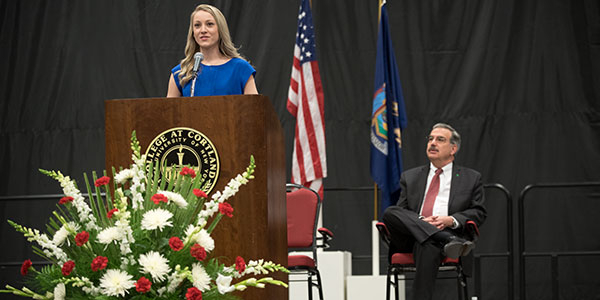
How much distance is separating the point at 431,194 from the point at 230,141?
2.72 metres

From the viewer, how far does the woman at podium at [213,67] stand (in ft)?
9.66

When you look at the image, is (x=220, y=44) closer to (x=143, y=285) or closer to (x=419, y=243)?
(x=143, y=285)

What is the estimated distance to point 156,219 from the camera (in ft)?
5.22

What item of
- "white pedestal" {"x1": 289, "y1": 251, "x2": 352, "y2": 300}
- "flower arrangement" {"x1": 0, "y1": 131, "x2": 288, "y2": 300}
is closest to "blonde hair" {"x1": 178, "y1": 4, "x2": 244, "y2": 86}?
"flower arrangement" {"x1": 0, "y1": 131, "x2": 288, "y2": 300}

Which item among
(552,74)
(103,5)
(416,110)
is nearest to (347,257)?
(416,110)

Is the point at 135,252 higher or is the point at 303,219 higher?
the point at 135,252

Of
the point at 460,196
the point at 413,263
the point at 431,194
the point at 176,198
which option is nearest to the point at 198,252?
the point at 176,198

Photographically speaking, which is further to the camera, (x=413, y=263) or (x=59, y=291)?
(x=413, y=263)

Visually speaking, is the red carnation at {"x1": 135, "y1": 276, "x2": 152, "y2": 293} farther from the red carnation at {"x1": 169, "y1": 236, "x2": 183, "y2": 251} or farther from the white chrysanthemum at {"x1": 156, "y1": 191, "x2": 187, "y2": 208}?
the white chrysanthemum at {"x1": 156, "y1": 191, "x2": 187, "y2": 208}

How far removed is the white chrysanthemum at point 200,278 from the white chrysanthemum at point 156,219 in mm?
118

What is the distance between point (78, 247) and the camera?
1667 millimetres

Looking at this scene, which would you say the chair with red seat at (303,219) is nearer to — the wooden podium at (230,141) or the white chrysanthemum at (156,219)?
the wooden podium at (230,141)

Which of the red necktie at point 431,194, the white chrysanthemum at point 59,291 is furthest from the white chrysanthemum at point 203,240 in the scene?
the red necktie at point 431,194

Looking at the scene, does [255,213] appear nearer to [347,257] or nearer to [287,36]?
[347,257]
